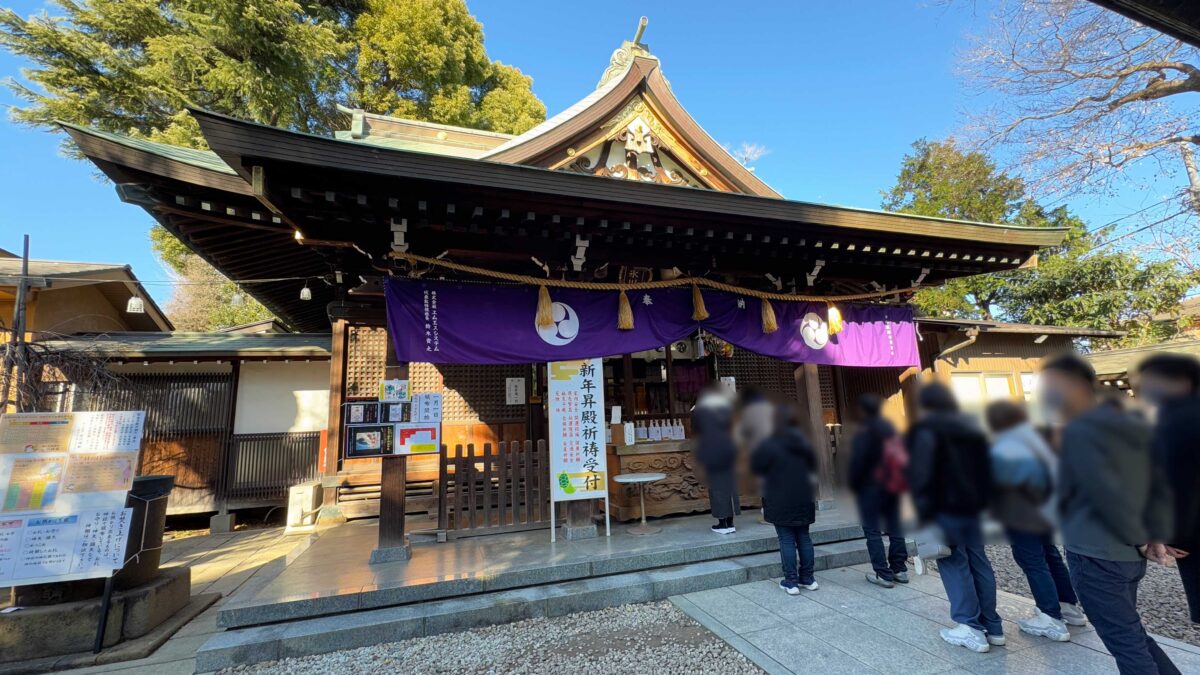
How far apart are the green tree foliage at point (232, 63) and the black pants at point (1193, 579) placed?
13065mm

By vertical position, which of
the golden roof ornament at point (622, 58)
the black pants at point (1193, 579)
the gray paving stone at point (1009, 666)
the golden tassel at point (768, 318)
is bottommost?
the gray paving stone at point (1009, 666)

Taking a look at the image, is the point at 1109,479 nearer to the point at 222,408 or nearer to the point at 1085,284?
the point at 1085,284

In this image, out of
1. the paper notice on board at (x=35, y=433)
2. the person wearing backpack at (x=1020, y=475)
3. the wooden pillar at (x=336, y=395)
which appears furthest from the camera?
the wooden pillar at (x=336, y=395)

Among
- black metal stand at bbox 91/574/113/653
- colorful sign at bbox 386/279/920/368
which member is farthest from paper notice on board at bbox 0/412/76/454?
colorful sign at bbox 386/279/920/368

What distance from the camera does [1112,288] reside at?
1590 mm

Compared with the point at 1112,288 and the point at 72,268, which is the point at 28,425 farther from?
the point at 72,268

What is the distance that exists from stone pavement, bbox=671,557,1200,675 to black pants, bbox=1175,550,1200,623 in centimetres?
198

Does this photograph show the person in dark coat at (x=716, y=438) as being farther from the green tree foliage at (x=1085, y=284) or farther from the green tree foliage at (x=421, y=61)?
the green tree foliage at (x=421, y=61)

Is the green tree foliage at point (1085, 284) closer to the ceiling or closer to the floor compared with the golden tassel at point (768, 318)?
closer to the floor

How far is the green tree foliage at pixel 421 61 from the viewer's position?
49.3 ft

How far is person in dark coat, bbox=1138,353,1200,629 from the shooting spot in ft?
1.44

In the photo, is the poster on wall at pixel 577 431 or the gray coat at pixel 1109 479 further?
the poster on wall at pixel 577 431

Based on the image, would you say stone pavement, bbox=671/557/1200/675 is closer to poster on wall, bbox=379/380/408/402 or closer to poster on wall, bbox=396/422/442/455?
poster on wall, bbox=396/422/442/455

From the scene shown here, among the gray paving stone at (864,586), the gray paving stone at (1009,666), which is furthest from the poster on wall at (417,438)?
the gray paving stone at (1009,666)
